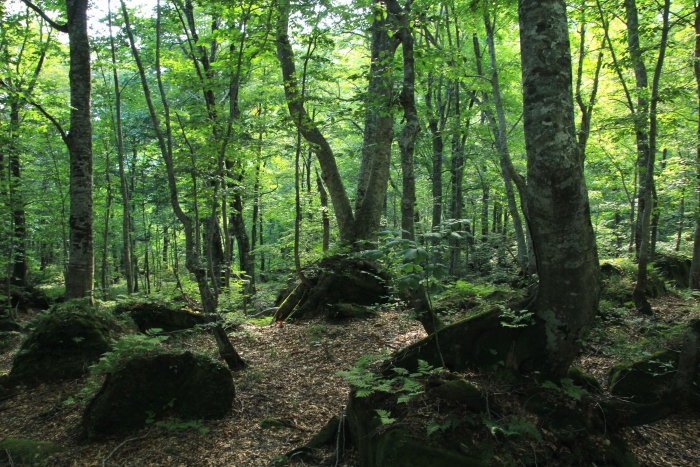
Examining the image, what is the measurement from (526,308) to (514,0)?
23.2ft

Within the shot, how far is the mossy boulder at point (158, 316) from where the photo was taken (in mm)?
8453

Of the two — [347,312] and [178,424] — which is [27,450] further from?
[347,312]

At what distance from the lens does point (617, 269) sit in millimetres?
10336

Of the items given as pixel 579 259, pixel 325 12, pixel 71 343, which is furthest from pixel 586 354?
pixel 71 343

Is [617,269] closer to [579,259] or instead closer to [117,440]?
[579,259]

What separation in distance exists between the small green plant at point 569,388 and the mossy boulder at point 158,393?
11.8 feet

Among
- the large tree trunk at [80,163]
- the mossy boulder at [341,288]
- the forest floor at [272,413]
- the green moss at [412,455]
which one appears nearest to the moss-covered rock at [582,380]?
the forest floor at [272,413]

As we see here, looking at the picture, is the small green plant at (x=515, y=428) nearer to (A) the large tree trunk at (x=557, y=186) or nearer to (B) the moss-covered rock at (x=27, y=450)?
(A) the large tree trunk at (x=557, y=186)

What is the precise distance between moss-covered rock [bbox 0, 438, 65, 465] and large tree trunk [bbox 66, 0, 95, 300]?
170 inches

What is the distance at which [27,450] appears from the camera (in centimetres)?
397

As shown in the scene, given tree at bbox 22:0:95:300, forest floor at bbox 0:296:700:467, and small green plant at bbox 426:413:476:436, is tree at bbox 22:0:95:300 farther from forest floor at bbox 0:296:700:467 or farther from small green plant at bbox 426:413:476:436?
small green plant at bbox 426:413:476:436

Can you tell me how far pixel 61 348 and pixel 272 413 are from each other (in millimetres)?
3859

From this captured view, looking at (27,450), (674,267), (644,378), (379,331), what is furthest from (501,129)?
(27,450)

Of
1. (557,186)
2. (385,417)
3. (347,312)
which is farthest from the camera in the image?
(347,312)
